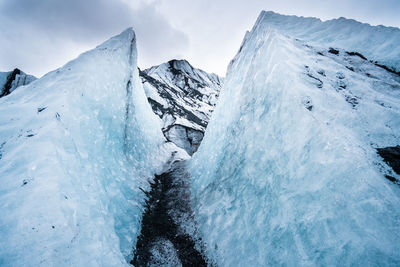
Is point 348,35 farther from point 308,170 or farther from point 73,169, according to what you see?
point 73,169

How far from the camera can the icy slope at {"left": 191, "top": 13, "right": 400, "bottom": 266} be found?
111 inches

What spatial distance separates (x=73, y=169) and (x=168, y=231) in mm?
4103

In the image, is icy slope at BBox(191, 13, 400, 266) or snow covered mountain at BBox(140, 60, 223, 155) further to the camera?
snow covered mountain at BBox(140, 60, 223, 155)

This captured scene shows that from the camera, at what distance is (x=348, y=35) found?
22.7 feet

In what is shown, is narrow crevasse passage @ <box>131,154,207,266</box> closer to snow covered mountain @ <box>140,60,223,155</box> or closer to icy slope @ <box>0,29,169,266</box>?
icy slope @ <box>0,29,169,266</box>

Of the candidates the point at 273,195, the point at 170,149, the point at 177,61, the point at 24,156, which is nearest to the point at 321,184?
the point at 273,195

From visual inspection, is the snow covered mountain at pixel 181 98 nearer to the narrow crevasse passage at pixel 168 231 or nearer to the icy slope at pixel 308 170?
the narrow crevasse passage at pixel 168 231

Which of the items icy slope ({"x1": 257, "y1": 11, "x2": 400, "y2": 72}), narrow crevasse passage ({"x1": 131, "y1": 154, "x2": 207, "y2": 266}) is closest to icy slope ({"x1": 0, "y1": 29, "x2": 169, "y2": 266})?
narrow crevasse passage ({"x1": 131, "y1": 154, "x2": 207, "y2": 266})

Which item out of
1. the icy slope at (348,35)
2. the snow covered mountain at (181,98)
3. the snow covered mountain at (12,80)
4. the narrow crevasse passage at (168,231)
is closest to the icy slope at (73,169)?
the narrow crevasse passage at (168,231)

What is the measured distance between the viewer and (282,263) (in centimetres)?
353

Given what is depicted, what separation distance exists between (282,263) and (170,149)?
1407 centimetres

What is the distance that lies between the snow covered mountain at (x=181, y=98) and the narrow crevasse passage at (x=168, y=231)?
48.2ft

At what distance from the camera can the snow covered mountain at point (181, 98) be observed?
24.8 metres

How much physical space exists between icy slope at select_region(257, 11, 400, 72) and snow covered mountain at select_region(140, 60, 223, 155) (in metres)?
17.4
